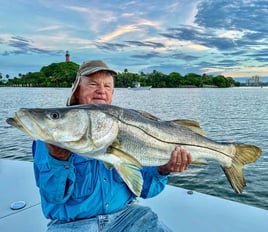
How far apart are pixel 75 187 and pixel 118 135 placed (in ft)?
2.13

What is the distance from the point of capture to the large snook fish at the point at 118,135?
185 cm

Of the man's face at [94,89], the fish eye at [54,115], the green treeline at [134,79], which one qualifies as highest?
the man's face at [94,89]

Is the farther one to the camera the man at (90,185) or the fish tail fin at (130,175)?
the man at (90,185)

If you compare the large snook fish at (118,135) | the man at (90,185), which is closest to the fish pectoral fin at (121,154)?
the large snook fish at (118,135)

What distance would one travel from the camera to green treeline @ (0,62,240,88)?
108262mm

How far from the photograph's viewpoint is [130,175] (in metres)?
2.06

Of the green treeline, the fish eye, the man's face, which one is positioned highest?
the man's face

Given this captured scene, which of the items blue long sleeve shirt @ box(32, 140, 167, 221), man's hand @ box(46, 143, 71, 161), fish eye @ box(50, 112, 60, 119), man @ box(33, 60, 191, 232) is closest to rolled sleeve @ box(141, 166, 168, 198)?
man @ box(33, 60, 191, 232)

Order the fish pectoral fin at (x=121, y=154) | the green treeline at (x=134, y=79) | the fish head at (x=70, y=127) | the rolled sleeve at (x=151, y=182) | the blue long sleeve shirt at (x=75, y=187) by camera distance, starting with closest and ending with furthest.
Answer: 1. the fish head at (x=70, y=127)
2. the fish pectoral fin at (x=121, y=154)
3. the blue long sleeve shirt at (x=75, y=187)
4. the rolled sleeve at (x=151, y=182)
5. the green treeline at (x=134, y=79)

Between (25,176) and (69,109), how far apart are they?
10.0 feet

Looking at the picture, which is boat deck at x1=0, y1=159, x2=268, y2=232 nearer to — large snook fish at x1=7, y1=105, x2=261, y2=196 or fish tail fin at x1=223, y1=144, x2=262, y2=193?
fish tail fin at x1=223, y1=144, x2=262, y2=193

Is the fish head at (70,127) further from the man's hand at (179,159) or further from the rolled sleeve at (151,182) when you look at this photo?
the rolled sleeve at (151,182)

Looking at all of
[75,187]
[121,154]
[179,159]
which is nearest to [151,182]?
[179,159]

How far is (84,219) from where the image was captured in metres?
2.42
